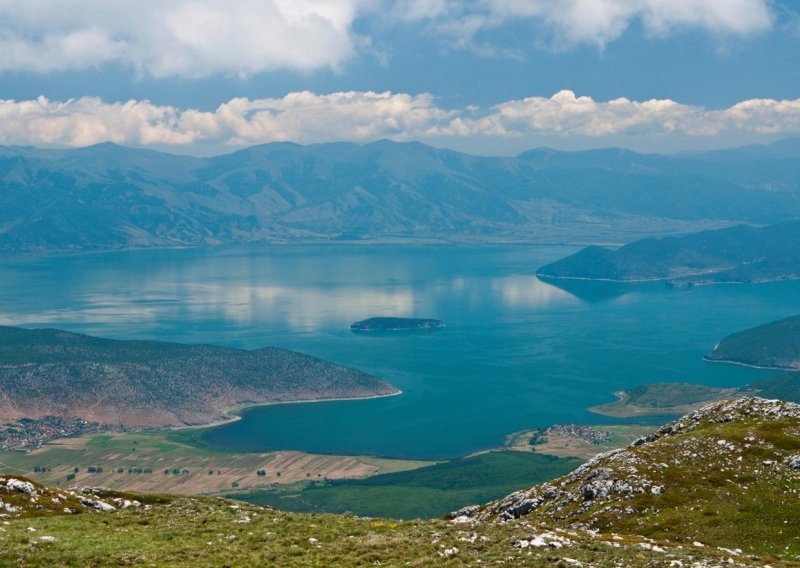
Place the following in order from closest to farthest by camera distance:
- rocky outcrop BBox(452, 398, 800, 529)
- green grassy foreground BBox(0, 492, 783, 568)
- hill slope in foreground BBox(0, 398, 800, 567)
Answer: green grassy foreground BBox(0, 492, 783, 568)
hill slope in foreground BBox(0, 398, 800, 567)
rocky outcrop BBox(452, 398, 800, 529)

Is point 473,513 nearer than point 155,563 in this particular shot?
No

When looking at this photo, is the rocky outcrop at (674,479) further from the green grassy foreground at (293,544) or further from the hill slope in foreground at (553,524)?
the green grassy foreground at (293,544)

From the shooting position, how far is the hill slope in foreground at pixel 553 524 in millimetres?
38656

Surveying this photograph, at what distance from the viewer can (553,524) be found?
2253 inches

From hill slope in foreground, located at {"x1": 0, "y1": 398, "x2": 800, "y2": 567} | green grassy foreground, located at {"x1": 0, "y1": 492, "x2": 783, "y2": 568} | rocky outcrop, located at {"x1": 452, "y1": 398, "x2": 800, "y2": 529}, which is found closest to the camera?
green grassy foreground, located at {"x1": 0, "y1": 492, "x2": 783, "y2": 568}

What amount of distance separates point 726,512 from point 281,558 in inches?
1150

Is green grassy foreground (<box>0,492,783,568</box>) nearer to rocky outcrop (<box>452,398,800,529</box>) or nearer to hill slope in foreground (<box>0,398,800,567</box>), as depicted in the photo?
hill slope in foreground (<box>0,398,800,567</box>)

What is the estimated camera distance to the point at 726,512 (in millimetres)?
54375

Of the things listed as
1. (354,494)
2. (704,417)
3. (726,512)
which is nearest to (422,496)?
(354,494)

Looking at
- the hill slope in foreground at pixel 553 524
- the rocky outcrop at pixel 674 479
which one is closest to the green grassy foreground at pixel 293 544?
the hill slope in foreground at pixel 553 524

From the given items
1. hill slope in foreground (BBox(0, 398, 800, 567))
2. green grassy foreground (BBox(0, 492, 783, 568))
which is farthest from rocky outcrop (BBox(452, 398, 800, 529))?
green grassy foreground (BBox(0, 492, 783, 568))

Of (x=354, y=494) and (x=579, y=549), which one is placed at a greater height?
(x=579, y=549)

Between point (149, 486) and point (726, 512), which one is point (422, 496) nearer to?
point (149, 486)

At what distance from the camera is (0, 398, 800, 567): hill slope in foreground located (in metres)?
38.7
